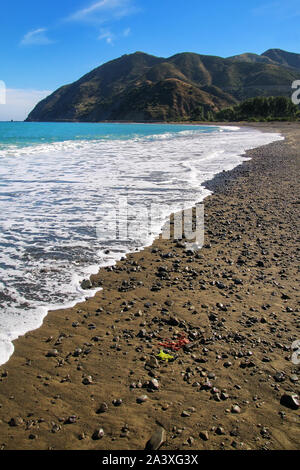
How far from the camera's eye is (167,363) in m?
3.66

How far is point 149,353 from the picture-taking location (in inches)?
150

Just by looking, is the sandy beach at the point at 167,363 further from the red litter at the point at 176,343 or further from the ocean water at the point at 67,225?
the ocean water at the point at 67,225

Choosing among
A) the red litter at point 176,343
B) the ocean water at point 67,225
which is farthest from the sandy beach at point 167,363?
the ocean water at point 67,225

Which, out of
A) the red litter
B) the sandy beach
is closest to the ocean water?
the sandy beach

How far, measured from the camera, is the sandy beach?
2.83m

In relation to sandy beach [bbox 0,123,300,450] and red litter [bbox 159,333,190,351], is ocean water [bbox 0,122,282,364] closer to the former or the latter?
sandy beach [bbox 0,123,300,450]

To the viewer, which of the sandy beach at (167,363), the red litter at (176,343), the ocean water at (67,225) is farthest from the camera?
the ocean water at (67,225)

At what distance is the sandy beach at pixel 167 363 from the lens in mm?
2832

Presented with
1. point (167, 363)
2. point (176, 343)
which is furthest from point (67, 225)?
point (167, 363)

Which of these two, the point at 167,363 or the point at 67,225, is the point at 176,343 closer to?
the point at 167,363

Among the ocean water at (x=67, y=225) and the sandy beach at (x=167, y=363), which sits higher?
the ocean water at (x=67, y=225)

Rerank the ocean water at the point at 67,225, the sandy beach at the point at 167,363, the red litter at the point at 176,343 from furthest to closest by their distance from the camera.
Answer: the ocean water at the point at 67,225
the red litter at the point at 176,343
the sandy beach at the point at 167,363
